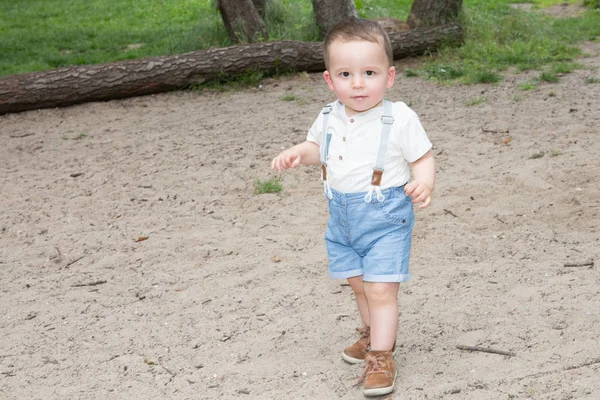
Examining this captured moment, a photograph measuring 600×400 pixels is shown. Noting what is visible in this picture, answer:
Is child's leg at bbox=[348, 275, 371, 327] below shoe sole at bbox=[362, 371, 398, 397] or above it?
above

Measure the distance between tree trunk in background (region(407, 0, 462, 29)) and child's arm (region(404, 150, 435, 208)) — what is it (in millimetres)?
7221

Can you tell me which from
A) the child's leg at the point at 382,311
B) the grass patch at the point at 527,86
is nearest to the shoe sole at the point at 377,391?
the child's leg at the point at 382,311

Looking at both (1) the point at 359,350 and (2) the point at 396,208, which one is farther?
(1) the point at 359,350

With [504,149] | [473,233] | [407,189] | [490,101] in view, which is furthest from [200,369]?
[490,101]

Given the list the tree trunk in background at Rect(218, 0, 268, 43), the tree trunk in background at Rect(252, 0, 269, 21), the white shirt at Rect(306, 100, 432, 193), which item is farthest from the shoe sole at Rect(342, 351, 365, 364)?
the tree trunk in background at Rect(252, 0, 269, 21)

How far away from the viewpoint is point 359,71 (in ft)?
10.3

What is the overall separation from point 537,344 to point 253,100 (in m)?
5.33

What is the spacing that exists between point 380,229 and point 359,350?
2.06 ft

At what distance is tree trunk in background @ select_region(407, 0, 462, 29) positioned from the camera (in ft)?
33.0

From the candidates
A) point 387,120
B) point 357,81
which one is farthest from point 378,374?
point 357,81

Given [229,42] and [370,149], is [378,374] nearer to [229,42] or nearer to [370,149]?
[370,149]

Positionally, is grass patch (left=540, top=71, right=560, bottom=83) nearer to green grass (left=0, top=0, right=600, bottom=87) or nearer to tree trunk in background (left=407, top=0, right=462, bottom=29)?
green grass (left=0, top=0, right=600, bottom=87)

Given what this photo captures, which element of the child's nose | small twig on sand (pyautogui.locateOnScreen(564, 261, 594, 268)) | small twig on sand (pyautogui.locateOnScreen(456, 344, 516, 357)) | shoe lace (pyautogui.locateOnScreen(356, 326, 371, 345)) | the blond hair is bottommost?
small twig on sand (pyautogui.locateOnScreen(564, 261, 594, 268))

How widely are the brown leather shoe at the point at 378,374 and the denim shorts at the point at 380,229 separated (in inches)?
12.7
